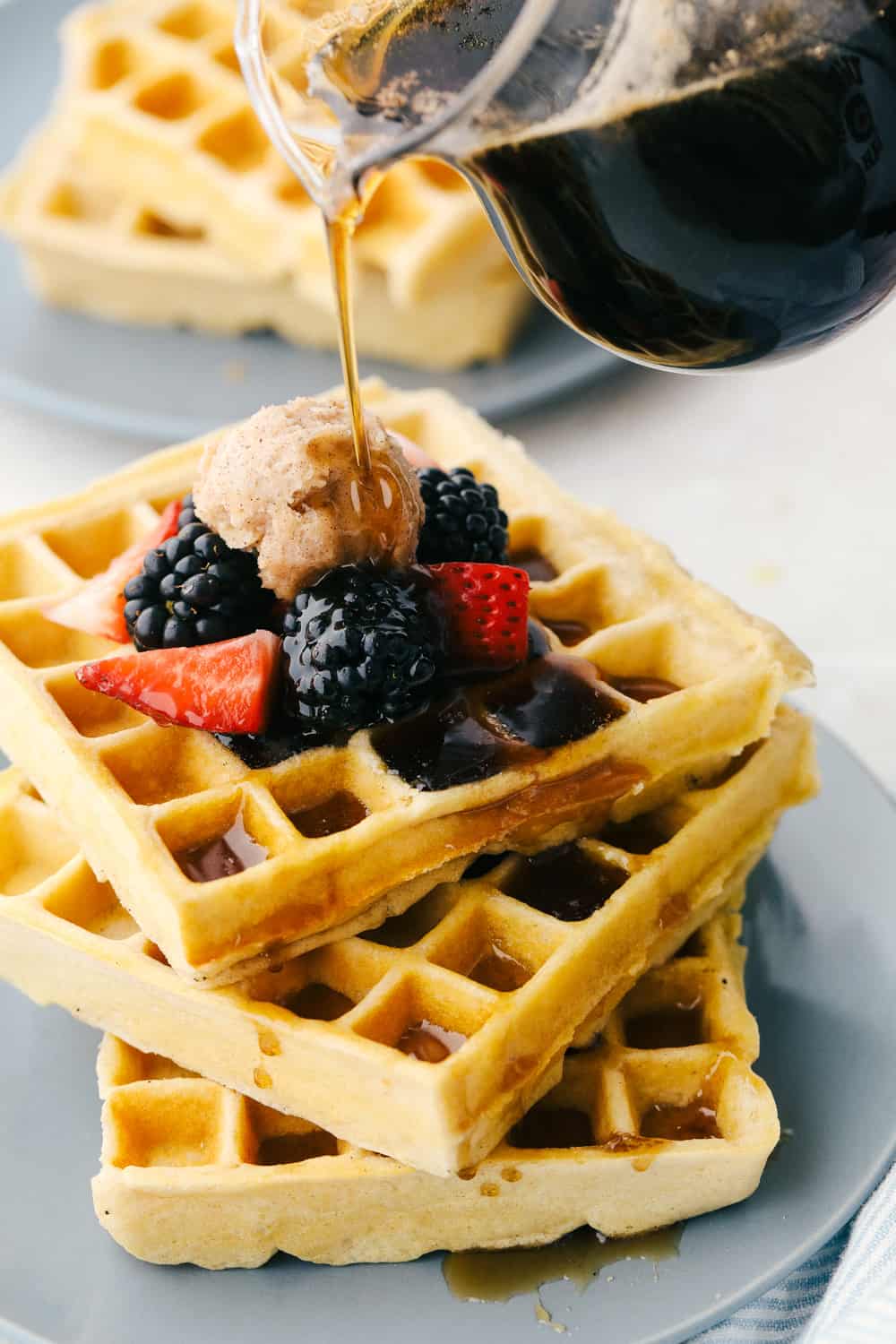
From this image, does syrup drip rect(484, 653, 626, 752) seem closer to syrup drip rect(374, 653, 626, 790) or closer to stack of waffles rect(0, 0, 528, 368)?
syrup drip rect(374, 653, 626, 790)

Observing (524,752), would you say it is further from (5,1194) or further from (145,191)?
(145,191)

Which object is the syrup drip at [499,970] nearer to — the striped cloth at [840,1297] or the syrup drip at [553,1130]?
the syrup drip at [553,1130]

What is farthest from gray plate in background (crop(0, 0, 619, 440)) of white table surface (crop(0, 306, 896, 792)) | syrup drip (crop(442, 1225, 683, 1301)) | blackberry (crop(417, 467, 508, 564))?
syrup drip (crop(442, 1225, 683, 1301))

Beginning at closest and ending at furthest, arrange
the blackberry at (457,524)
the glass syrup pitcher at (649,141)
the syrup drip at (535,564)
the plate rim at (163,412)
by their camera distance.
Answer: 1. the glass syrup pitcher at (649,141)
2. the blackberry at (457,524)
3. the syrup drip at (535,564)
4. the plate rim at (163,412)

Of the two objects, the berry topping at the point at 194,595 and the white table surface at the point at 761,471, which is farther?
the white table surface at the point at 761,471

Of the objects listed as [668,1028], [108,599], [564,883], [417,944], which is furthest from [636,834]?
[108,599]

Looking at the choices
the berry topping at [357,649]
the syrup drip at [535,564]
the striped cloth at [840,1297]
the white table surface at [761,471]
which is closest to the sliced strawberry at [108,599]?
the berry topping at [357,649]

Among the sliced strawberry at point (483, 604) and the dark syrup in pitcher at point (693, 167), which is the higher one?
the dark syrup in pitcher at point (693, 167)
